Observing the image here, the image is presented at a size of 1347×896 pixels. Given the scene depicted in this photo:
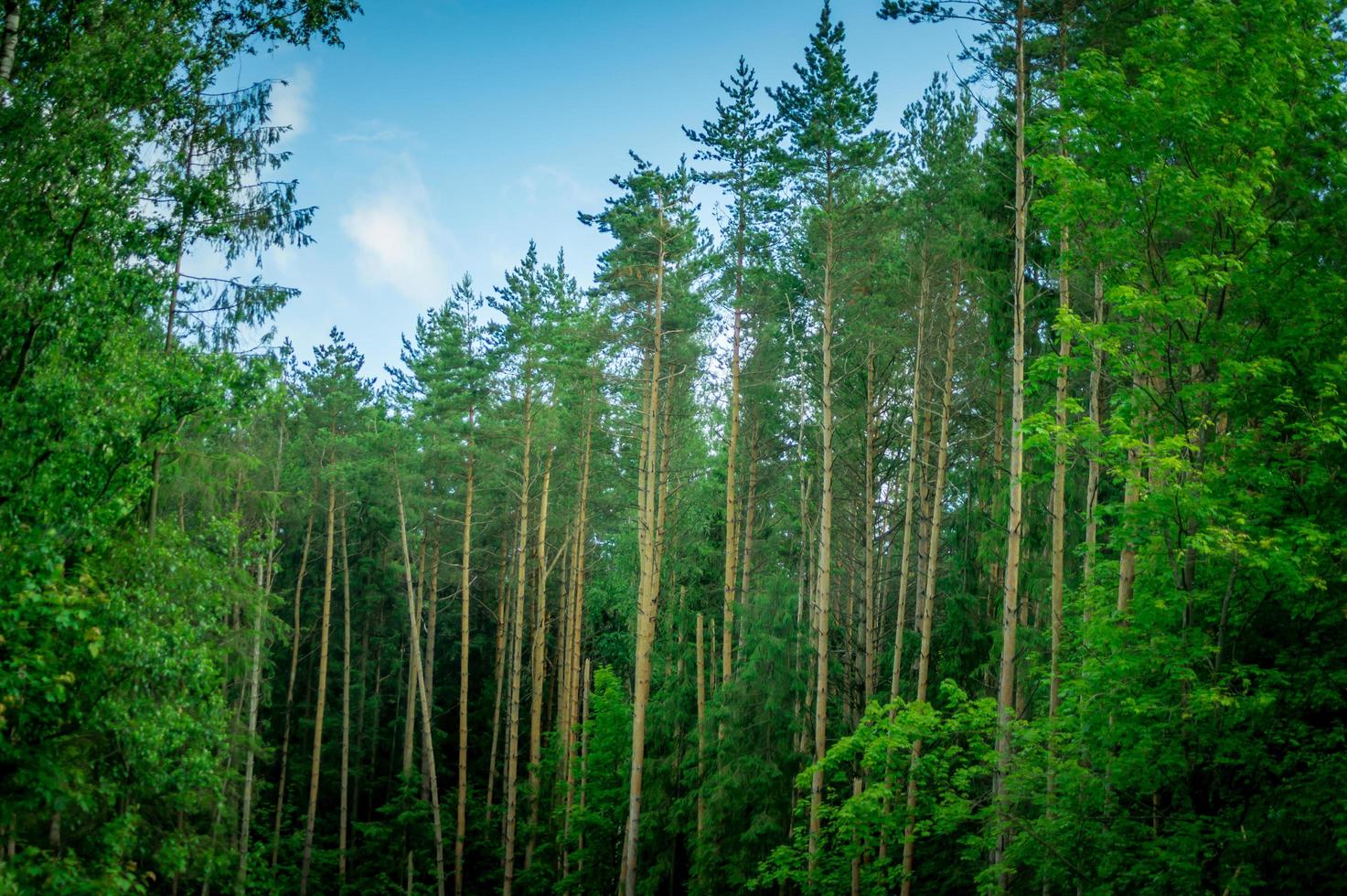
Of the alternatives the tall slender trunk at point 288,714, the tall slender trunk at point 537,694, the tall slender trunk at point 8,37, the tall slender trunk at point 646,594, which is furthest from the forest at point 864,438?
the tall slender trunk at point 288,714

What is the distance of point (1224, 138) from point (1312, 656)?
5347 millimetres

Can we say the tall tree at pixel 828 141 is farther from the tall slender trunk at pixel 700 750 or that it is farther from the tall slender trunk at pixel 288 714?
the tall slender trunk at pixel 288 714

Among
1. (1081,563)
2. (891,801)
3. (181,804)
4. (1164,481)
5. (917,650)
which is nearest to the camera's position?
(1164,481)

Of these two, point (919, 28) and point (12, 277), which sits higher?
point (919, 28)

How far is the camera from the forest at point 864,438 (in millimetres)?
8977

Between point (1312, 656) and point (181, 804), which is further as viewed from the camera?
point (181, 804)

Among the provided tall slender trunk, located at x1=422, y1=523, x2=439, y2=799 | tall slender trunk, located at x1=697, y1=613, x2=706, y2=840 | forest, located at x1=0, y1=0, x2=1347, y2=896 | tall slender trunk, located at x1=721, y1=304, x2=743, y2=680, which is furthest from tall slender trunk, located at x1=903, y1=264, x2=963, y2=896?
tall slender trunk, located at x1=422, y1=523, x2=439, y2=799

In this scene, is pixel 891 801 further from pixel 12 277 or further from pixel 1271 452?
Result: pixel 12 277

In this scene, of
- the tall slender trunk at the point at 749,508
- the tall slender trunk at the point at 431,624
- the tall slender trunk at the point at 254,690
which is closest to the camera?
the tall slender trunk at the point at 254,690

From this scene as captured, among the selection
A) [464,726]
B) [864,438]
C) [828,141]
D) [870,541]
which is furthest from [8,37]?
[464,726]

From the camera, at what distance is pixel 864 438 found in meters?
21.4

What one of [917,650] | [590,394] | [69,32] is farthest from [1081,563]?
[69,32]

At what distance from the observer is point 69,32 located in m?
10.7

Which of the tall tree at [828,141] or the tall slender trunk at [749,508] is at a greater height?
the tall tree at [828,141]
